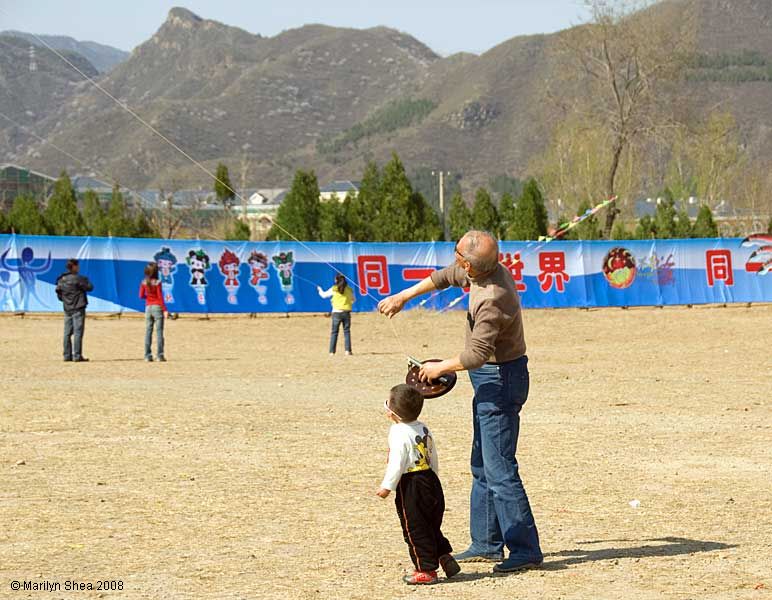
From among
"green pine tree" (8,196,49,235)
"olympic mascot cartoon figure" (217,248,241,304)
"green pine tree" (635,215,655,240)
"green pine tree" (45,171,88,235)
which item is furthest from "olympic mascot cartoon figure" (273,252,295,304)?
"green pine tree" (635,215,655,240)

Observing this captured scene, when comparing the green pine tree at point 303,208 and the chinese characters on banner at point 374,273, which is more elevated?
the green pine tree at point 303,208

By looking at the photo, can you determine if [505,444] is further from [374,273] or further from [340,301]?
[374,273]

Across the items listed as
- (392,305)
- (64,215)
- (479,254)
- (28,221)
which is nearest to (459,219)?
(64,215)

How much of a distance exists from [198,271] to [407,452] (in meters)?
28.3

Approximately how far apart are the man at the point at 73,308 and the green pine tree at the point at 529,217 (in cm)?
2498

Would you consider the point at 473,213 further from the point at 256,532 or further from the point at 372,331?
the point at 256,532

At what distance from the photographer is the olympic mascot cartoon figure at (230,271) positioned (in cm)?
3544

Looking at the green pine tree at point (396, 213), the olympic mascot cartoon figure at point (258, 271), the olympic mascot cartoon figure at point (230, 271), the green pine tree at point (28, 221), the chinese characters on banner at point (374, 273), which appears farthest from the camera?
the green pine tree at point (28, 221)

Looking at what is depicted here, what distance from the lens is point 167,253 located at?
3506cm

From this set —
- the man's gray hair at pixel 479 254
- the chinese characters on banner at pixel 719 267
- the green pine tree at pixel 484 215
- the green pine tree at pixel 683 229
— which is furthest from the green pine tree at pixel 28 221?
the man's gray hair at pixel 479 254

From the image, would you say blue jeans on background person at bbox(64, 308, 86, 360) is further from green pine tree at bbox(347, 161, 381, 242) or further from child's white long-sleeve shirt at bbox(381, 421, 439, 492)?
green pine tree at bbox(347, 161, 381, 242)

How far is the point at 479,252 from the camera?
7512 millimetres

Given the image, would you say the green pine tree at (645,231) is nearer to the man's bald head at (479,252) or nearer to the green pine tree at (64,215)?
the green pine tree at (64,215)
